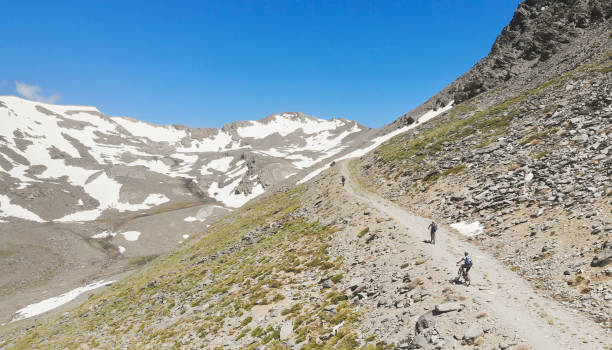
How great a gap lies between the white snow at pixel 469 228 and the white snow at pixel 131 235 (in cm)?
12839

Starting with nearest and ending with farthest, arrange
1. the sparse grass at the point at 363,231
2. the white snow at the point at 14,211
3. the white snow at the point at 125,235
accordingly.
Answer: the sparse grass at the point at 363,231 < the white snow at the point at 125,235 < the white snow at the point at 14,211

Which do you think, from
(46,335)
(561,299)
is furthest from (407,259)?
(46,335)

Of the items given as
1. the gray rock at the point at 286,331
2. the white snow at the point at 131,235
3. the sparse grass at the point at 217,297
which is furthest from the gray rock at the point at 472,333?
the white snow at the point at 131,235

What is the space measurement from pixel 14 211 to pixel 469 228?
194196mm

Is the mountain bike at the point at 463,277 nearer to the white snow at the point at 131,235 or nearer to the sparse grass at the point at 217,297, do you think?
the sparse grass at the point at 217,297

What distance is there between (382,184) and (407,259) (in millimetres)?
30180

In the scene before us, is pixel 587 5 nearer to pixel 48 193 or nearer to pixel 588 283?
pixel 588 283

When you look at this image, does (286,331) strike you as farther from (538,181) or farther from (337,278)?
(538,181)

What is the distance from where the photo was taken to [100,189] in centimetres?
18612

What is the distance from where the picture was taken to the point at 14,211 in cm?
14325

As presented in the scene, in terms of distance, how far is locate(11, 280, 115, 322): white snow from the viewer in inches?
→ 2717

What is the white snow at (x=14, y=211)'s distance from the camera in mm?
140012

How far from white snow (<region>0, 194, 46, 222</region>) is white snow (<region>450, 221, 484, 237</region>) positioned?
18392 cm

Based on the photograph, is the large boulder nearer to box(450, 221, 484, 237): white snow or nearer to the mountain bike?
the mountain bike
